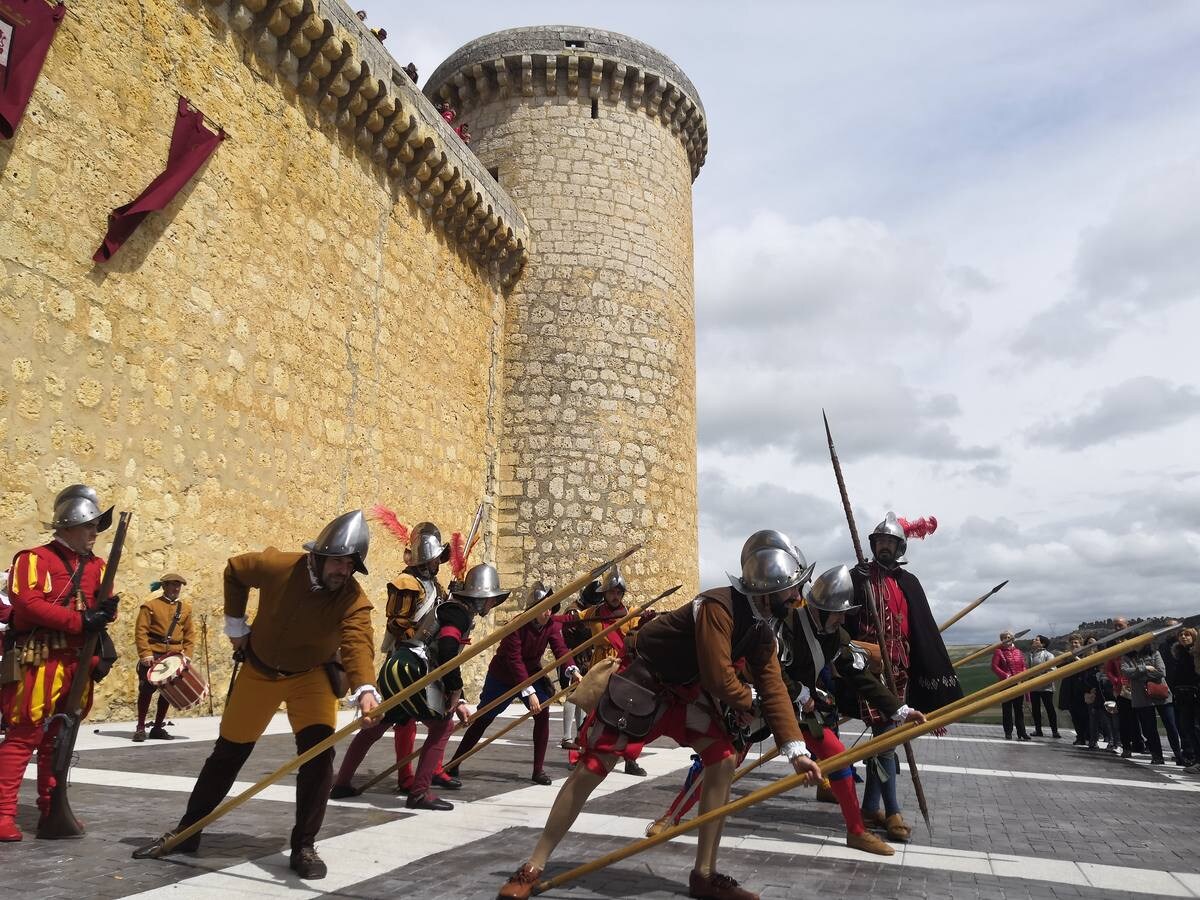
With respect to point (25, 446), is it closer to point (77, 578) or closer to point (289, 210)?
point (77, 578)

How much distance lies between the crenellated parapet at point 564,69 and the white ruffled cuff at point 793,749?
1679 cm

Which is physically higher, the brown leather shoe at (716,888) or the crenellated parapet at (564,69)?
the crenellated parapet at (564,69)

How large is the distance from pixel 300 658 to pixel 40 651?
132 centimetres

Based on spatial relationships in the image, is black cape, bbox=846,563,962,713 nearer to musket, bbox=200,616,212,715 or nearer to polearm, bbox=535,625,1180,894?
polearm, bbox=535,625,1180,894

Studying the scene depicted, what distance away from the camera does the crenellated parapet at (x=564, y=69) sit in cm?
1795

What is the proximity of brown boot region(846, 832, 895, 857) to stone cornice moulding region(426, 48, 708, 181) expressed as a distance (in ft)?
53.8

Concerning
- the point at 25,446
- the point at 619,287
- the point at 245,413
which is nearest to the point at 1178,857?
the point at 25,446

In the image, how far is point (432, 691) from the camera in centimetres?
549

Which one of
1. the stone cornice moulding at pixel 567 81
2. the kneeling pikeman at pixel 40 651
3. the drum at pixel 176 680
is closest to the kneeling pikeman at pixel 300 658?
the kneeling pikeman at pixel 40 651

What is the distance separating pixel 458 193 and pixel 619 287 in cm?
383

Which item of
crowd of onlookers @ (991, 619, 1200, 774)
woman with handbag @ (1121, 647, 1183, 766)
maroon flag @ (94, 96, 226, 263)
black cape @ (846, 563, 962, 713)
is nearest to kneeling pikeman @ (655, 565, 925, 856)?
black cape @ (846, 563, 962, 713)

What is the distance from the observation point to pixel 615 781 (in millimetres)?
6680

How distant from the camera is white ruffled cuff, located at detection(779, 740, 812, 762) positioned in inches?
137

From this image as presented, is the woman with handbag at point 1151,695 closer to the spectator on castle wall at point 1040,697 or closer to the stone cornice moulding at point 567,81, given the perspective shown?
the spectator on castle wall at point 1040,697
